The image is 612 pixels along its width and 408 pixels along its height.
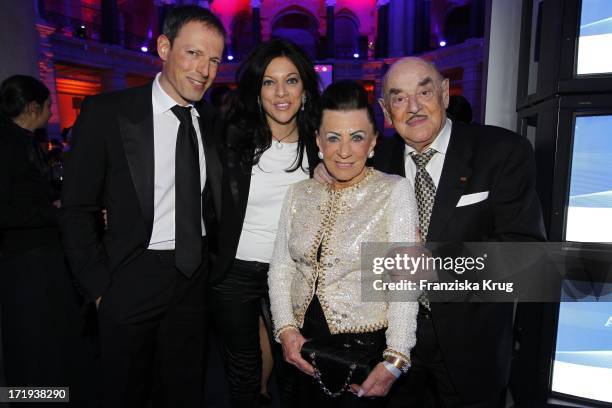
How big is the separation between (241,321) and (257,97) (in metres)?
1.25

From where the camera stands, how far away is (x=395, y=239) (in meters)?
1.56

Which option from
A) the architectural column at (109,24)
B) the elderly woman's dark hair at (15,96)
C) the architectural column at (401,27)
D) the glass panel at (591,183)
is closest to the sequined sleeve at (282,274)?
the glass panel at (591,183)

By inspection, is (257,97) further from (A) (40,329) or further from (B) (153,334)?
(A) (40,329)

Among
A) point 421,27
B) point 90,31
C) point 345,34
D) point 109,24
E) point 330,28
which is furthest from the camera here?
point 345,34

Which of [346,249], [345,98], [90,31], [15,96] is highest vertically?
[90,31]

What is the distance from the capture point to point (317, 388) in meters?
1.63

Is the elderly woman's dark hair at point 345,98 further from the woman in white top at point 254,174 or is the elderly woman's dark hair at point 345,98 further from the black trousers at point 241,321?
the black trousers at point 241,321

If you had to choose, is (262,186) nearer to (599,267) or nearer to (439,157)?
(439,157)

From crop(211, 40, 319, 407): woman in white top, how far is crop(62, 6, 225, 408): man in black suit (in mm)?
193

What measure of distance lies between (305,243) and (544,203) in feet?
3.74

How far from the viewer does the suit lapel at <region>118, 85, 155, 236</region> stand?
184 cm

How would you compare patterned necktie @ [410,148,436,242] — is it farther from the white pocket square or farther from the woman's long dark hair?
the woman's long dark hair

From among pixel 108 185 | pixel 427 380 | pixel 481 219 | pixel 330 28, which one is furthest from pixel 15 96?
pixel 330 28

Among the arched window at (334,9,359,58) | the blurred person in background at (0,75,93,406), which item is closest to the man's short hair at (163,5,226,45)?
the blurred person in background at (0,75,93,406)
